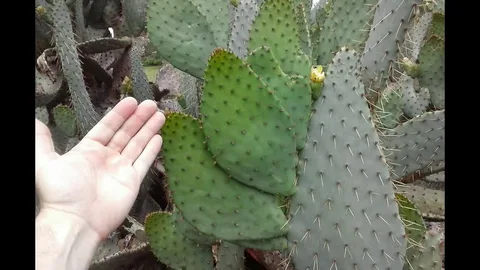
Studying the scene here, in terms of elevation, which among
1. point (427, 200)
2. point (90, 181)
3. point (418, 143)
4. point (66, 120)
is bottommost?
point (66, 120)

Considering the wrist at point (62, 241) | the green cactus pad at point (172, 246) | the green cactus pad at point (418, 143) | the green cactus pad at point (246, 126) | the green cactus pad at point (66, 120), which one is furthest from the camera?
the green cactus pad at point (66, 120)

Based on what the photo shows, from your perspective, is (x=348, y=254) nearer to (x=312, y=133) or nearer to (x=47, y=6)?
(x=312, y=133)

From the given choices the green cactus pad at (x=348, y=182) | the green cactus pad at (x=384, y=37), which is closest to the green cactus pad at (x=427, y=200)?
the green cactus pad at (x=384, y=37)

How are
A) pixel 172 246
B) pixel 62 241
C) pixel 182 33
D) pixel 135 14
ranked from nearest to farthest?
1. pixel 62 241
2. pixel 172 246
3. pixel 182 33
4. pixel 135 14

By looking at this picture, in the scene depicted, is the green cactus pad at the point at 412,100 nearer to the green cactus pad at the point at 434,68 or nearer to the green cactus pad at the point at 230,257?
the green cactus pad at the point at 434,68

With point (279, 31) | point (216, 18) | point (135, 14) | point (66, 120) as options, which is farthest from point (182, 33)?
point (135, 14)

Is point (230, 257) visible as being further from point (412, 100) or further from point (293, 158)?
point (412, 100)
